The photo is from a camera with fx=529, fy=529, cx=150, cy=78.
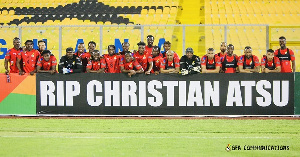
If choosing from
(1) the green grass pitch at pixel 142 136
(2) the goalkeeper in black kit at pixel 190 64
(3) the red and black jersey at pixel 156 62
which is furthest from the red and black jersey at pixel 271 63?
(3) the red and black jersey at pixel 156 62

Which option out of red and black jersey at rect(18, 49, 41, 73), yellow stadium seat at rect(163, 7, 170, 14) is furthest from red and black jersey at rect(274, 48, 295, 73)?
yellow stadium seat at rect(163, 7, 170, 14)

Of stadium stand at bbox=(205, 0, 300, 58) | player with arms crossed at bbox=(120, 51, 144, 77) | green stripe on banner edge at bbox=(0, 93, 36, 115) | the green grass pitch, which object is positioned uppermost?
stadium stand at bbox=(205, 0, 300, 58)

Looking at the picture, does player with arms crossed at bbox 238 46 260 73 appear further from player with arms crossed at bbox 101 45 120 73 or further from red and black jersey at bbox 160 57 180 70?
player with arms crossed at bbox 101 45 120 73

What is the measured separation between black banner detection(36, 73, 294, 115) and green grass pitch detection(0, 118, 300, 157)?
780 mm

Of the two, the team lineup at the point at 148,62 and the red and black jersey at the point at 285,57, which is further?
the red and black jersey at the point at 285,57

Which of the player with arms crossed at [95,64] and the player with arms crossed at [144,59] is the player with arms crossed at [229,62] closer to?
the player with arms crossed at [144,59]

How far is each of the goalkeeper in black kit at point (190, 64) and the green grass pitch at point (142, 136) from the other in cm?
138

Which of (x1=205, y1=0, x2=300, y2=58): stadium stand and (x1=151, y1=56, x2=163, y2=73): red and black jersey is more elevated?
(x1=205, y1=0, x2=300, y2=58): stadium stand

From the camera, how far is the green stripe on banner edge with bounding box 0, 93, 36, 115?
1361cm

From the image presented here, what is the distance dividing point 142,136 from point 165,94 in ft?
13.0

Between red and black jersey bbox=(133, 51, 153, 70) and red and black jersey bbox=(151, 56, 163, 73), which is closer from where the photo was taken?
red and black jersey bbox=(133, 51, 153, 70)

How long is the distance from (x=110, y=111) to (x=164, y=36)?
14.1ft

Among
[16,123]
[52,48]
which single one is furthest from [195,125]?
[52,48]

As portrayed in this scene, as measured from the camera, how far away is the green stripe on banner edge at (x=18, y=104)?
13609mm
